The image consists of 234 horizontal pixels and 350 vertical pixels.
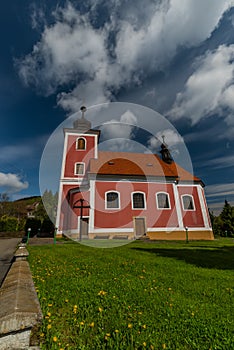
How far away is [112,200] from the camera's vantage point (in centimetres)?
1880

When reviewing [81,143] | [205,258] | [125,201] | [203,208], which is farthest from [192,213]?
[81,143]

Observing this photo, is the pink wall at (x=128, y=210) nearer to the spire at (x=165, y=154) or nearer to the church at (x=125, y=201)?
the church at (x=125, y=201)

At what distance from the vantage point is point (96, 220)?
17562 mm

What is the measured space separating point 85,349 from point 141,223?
1755 centimetres

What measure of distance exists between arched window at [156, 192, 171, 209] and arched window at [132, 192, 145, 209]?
1.67 metres

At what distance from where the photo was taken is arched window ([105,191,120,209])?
18.5 metres

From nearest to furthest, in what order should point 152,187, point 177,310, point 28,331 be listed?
point 28,331
point 177,310
point 152,187

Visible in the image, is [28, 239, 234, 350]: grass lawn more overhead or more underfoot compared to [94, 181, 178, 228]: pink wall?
more underfoot

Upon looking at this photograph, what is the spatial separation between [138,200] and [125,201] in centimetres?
150

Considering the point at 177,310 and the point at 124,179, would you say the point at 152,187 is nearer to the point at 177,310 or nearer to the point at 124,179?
the point at 124,179

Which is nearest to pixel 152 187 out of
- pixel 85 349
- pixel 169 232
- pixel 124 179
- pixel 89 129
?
pixel 124 179

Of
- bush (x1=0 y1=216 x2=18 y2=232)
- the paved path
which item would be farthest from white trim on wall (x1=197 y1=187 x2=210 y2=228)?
bush (x1=0 y1=216 x2=18 y2=232)

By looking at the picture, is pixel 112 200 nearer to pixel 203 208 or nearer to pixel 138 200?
pixel 138 200

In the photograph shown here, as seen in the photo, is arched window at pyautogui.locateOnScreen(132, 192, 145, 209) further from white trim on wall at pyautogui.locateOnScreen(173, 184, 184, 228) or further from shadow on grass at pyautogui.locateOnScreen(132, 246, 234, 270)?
shadow on grass at pyautogui.locateOnScreen(132, 246, 234, 270)
